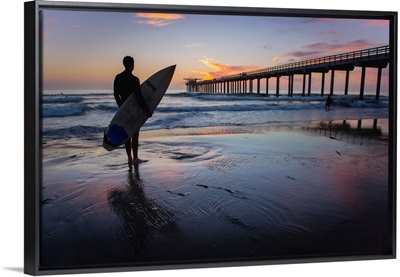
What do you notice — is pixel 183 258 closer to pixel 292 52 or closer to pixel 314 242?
pixel 314 242

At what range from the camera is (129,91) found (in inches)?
217

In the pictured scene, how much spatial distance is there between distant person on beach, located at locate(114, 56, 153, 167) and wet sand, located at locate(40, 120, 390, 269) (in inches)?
2.8

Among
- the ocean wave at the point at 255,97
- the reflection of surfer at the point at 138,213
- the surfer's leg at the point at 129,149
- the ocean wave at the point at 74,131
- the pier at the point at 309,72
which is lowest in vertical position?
the reflection of surfer at the point at 138,213

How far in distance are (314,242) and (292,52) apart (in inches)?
70.7

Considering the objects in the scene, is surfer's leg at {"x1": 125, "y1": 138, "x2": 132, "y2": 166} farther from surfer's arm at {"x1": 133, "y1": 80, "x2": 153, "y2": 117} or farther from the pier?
the pier

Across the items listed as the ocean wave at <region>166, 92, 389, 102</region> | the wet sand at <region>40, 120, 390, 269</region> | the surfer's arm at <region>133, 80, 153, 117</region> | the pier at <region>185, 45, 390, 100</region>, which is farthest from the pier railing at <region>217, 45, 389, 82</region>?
the surfer's arm at <region>133, 80, 153, 117</region>

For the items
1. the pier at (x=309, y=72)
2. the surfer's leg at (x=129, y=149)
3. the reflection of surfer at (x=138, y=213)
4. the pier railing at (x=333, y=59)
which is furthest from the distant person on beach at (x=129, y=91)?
the pier railing at (x=333, y=59)

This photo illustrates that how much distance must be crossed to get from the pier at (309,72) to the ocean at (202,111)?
0.08 m

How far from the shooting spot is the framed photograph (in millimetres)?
5211

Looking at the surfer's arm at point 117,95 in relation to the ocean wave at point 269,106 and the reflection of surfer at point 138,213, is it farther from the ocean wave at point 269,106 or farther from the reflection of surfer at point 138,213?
the reflection of surfer at point 138,213

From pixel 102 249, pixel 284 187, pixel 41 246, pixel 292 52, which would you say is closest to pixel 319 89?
pixel 292 52

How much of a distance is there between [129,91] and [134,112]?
0.19 metres

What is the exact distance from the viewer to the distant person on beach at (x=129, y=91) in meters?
5.46

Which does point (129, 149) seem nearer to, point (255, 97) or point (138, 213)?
point (138, 213)
